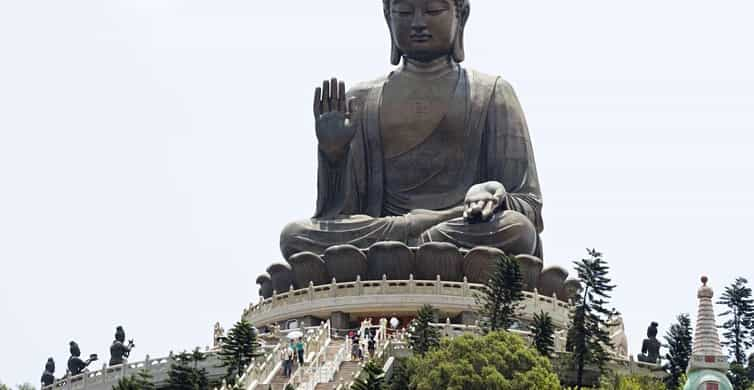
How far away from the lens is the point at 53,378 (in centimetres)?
3891

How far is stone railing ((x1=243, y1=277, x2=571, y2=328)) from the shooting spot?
42094 mm

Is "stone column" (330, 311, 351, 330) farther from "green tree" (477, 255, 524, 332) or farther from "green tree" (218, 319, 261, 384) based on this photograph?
"green tree" (218, 319, 261, 384)

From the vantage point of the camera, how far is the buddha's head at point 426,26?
1853 inches

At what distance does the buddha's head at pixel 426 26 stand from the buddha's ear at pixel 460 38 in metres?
0.02

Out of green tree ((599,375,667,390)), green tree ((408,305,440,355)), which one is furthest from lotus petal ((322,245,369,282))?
green tree ((599,375,667,390))

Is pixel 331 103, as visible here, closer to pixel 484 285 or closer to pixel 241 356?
pixel 484 285

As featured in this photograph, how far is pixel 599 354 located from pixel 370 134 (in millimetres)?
13572

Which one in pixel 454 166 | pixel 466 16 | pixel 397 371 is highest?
pixel 466 16

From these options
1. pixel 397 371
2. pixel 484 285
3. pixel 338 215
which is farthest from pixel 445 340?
pixel 338 215

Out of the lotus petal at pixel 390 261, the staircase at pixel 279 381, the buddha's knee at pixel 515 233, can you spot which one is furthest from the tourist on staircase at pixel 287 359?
the buddha's knee at pixel 515 233

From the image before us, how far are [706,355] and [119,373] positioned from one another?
510 inches

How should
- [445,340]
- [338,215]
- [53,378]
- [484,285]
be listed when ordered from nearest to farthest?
[445,340] < [53,378] < [484,285] < [338,215]

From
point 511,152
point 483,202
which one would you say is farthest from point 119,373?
point 511,152

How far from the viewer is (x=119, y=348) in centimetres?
3900
